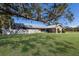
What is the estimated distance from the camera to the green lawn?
7.48 ft

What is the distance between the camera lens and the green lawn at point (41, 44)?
2279 millimetres

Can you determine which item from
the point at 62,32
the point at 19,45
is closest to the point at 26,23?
the point at 19,45

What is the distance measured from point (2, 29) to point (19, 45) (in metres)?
0.24

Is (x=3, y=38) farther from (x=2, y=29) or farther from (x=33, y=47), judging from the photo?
(x=33, y=47)

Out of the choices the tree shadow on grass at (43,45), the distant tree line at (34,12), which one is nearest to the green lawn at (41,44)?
the tree shadow on grass at (43,45)

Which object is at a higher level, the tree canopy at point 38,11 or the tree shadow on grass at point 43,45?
the tree canopy at point 38,11

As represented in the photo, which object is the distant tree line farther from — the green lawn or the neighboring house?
the green lawn

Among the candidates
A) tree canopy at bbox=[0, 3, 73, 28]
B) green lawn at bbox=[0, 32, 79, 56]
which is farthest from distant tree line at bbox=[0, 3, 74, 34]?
green lawn at bbox=[0, 32, 79, 56]

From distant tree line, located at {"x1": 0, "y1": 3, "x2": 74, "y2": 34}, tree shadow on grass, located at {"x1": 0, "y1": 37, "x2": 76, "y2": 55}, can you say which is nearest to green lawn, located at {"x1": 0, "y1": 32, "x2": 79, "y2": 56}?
tree shadow on grass, located at {"x1": 0, "y1": 37, "x2": 76, "y2": 55}

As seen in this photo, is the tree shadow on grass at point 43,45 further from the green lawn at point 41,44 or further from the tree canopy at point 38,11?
the tree canopy at point 38,11

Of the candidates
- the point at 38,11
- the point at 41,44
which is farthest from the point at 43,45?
the point at 38,11

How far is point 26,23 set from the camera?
235 cm

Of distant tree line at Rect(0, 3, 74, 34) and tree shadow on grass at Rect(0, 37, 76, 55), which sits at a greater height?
distant tree line at Rect(0, 3, 74, 34)

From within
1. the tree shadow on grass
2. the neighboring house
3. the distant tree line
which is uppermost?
the distant tree line
